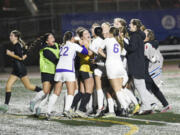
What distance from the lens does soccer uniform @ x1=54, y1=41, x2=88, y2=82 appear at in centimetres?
1093

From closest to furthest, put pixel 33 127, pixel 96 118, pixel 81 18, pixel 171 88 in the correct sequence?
pixel 33 127 → pixel 96 118 → pixel 171 88 → pixel 81 18

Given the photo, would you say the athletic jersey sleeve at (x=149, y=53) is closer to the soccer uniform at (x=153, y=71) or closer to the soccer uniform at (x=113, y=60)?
the soccer uniform at (x=153, y=71)

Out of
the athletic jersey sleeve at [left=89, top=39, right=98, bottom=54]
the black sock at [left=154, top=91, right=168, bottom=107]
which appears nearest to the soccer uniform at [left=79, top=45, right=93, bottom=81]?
the athletic jersey sleeve at [left=89, top=39, right=98, bottom=54]

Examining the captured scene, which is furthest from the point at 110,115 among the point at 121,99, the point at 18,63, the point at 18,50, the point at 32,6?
the point at 32,6

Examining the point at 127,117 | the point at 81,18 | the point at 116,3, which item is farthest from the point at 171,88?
the point at 116,3

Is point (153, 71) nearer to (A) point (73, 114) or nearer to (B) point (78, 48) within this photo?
(B) point (78, 48)

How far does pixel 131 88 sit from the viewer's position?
41.8 ft

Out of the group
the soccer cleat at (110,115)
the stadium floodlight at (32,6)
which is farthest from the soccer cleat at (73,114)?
the stadium floodlight at (32,6)

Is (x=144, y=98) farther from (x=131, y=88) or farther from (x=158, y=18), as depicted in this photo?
(x=158, y=18)

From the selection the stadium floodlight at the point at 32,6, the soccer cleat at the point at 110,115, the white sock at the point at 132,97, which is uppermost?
the stadium floodlight at the point at 32,6

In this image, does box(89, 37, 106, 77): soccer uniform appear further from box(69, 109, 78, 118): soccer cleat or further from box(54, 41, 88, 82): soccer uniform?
box(69, 109, 78, 118): soccer cleat

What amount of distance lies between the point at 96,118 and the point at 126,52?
160 cm

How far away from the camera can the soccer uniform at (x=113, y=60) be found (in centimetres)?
1112

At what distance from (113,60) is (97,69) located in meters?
0.52
